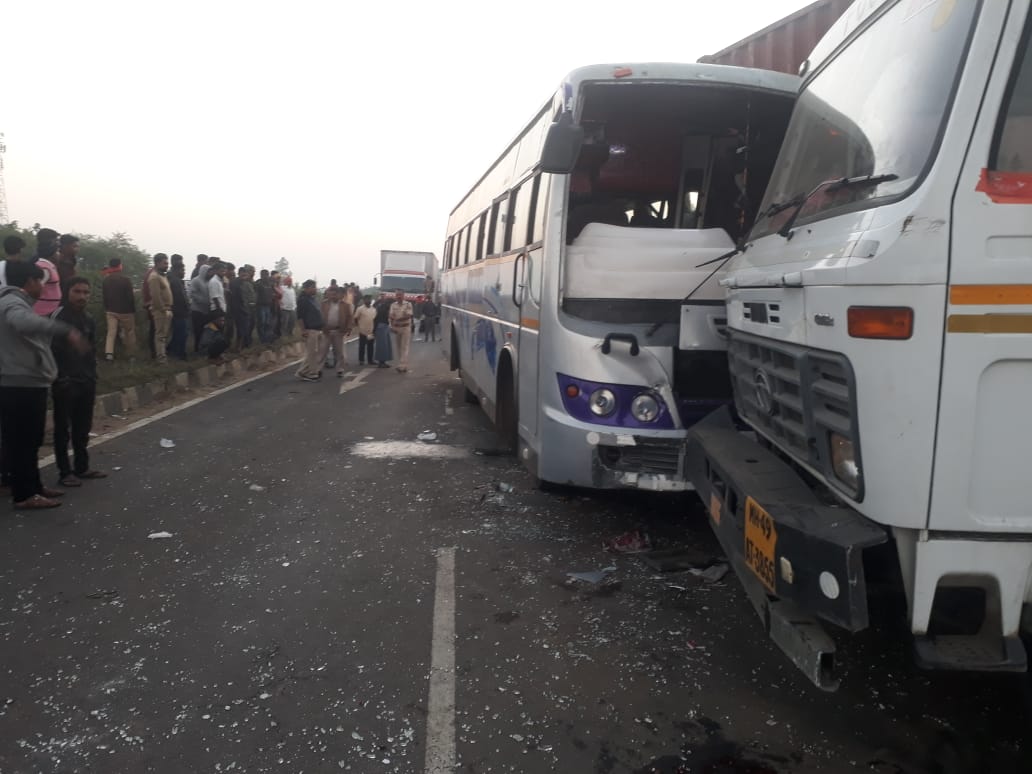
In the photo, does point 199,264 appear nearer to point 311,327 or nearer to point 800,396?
point 311,327

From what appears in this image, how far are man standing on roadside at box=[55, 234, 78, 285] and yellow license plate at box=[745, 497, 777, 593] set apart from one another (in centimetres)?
786

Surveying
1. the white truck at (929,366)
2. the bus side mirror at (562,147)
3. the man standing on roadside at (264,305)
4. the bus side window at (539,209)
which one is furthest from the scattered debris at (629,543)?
the man standing on roadside at (264,305)

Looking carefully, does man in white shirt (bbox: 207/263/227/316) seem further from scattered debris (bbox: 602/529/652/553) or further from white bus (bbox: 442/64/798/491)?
scattered debris (bbox: 602/529/652/553)

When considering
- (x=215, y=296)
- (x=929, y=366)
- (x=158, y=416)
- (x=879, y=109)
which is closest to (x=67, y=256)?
(x=158, y=416)

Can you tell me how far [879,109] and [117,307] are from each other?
12804 mm

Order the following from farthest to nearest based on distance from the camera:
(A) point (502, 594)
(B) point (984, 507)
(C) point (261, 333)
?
1. (C) point (261, 333)
2. (A) point (502, 594)
3. (B) point (984, 507)

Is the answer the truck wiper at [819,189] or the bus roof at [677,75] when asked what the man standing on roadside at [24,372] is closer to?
the bus roof at [677,75]

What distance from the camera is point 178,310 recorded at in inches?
553

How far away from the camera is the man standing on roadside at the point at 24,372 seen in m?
5.54

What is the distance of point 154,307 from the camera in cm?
1341

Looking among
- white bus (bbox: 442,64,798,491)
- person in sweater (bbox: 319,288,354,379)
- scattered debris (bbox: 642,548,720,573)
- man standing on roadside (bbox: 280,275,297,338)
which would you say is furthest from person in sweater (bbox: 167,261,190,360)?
scattered debris (bbox: 642,548,720,573)

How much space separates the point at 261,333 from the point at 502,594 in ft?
51.2

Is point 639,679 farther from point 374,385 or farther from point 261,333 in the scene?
point 261,333

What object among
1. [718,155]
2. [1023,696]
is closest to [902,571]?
[1023,696]
